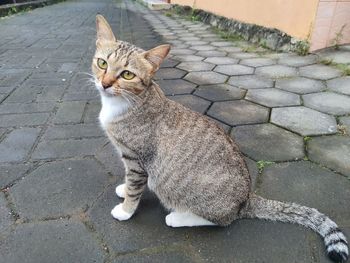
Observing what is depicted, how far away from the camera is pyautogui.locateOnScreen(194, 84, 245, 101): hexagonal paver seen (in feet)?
13.1

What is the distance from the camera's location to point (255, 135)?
3182 millimetres

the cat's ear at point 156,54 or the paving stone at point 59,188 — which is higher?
the cat's ear at point 156,54

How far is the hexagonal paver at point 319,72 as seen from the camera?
4490 mm

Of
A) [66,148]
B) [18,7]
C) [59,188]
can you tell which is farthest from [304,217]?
[18,7]

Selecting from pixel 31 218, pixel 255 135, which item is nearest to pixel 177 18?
pixel 255 135

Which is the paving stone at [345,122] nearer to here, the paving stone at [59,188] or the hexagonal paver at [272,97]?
the hexagonal paver at [272,97]

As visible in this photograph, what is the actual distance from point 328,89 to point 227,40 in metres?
3.18

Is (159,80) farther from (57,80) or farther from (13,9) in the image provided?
(13,9)

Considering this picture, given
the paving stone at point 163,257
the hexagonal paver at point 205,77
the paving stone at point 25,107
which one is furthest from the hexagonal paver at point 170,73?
the paving stone at point 163,257

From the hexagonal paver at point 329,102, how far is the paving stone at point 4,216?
123 inches

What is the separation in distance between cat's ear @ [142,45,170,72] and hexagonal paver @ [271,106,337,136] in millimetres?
1736

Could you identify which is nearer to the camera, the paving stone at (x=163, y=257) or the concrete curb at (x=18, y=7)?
the paving stone at (x=163, y=257)

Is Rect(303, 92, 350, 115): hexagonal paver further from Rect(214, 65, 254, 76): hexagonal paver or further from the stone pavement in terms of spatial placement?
Rect(214, 65, 254, 76): hexagonal paver

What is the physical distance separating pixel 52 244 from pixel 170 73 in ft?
10.7
